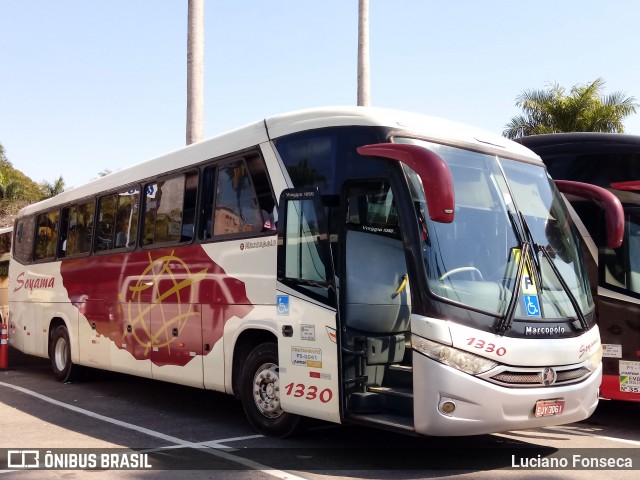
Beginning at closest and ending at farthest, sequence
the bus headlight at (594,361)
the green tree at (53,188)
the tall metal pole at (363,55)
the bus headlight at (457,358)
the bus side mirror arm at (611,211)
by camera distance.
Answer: the bus headlight at (457,358)
the bus headlight at (594,361)
the bus side mirror arm at (611,211)
the tall metal pole at (363,55)
the green tree at (53,188)

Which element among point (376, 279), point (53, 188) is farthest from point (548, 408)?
point (53, 188)

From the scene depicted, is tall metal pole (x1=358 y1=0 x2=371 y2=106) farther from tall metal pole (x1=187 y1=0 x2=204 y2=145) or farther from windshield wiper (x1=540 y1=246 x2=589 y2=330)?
windshield wiper (x1=540 y1=246 x2=589 y2=330)

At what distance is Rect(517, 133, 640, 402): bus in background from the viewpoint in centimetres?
900

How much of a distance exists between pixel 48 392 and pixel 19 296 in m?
3.93

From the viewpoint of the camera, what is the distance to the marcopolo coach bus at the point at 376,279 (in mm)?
6453

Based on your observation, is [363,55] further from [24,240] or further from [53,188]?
[53,188]

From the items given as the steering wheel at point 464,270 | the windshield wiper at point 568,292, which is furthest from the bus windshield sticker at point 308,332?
the windshield wiper at point 568,292

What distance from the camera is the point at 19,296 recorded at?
50.7 feet

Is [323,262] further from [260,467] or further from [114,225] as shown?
[114,225]

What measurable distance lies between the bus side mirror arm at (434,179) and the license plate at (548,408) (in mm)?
1874

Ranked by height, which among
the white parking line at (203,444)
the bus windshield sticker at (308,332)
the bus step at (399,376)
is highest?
the bus windshield sticker at (308,332)

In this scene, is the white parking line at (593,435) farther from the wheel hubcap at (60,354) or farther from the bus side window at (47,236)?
the bus side window at (47,236)

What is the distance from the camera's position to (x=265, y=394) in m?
8.29

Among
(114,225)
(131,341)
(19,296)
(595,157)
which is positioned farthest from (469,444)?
(19,296)
